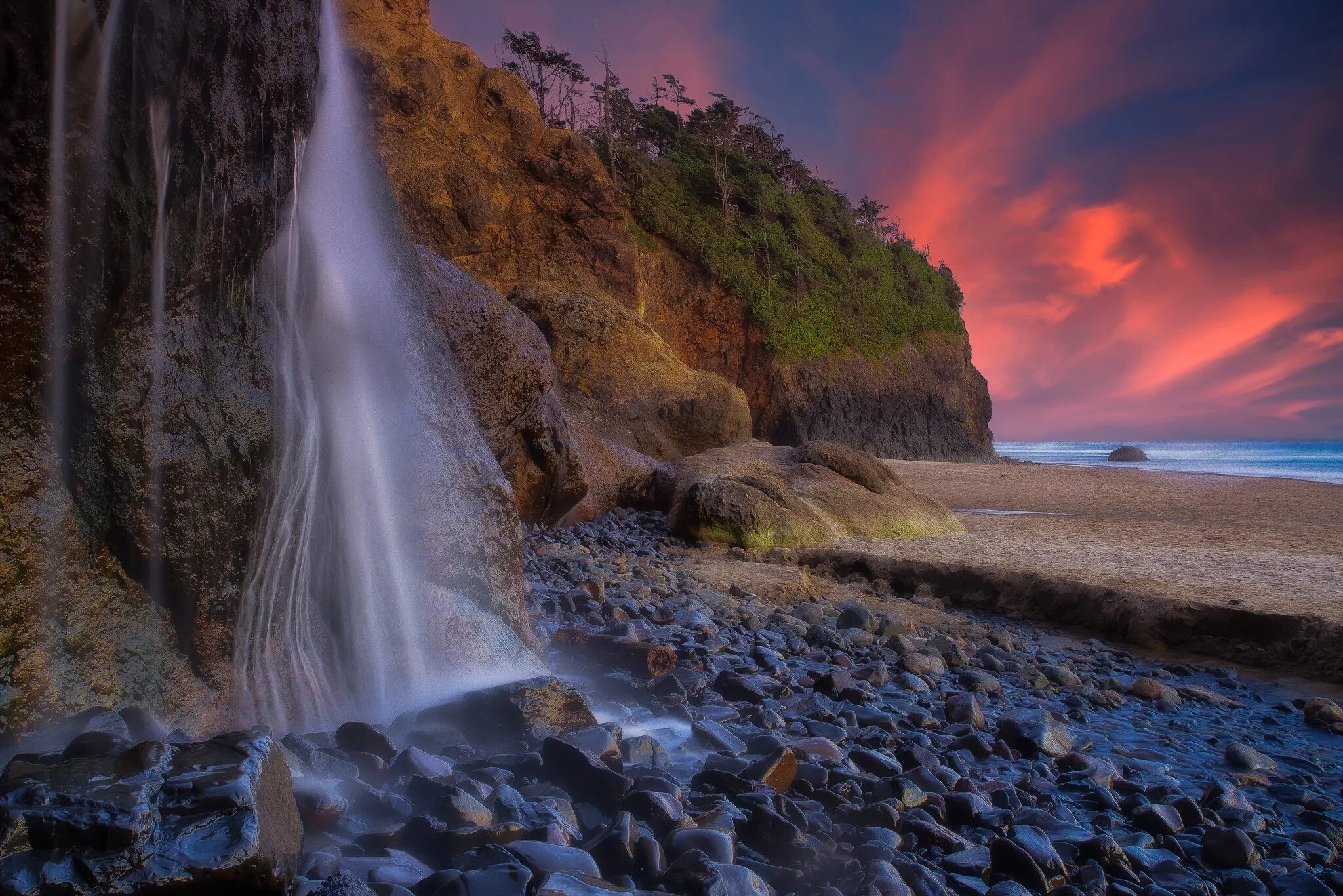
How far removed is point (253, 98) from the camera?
2.55m

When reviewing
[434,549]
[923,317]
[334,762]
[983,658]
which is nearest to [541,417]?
[434,549]

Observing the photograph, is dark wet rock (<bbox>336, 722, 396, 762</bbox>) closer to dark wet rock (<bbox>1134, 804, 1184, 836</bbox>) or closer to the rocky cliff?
the rocky cliff

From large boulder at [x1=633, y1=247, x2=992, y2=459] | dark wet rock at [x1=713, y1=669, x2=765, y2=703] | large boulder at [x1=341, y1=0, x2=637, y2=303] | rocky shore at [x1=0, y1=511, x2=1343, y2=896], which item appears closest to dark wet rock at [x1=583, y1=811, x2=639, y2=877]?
rocky shore at [x1=0, y1=511, x2=1343, y2=896]

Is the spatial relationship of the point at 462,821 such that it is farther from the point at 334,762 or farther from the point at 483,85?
the point at 483,85

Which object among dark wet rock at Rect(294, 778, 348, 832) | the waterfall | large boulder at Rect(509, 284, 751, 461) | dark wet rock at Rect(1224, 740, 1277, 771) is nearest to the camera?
dark wet rock at Rect(294, 778, 348, 832)

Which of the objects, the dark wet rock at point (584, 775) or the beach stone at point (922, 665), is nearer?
the dark wet rock at point (584, 775)

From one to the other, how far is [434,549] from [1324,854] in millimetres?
3509

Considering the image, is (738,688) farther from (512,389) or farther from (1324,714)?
(512,389)

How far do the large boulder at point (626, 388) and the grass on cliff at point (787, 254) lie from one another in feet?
44.0

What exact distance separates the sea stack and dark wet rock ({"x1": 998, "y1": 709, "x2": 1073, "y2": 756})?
4139cm

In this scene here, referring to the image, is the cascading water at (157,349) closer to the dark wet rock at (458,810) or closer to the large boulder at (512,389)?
the dark wet rock at (458,810)

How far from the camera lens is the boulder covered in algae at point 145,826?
1.33 meters

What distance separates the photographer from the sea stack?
39.2m

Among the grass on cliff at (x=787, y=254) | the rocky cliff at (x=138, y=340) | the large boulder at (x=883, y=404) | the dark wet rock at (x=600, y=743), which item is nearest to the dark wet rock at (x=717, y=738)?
the dark wet rock at (x=600, y=743)
